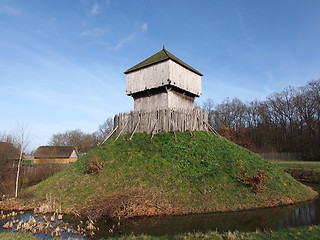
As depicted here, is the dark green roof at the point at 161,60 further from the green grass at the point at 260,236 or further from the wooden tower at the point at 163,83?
the green grass at the point at 260,236

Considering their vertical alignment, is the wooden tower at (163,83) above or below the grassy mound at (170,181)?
above

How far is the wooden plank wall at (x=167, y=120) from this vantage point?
1611 centimetres

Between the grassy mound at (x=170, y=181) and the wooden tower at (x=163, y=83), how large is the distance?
441cm

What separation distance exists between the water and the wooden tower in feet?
35.1

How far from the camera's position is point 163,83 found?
58.2ft

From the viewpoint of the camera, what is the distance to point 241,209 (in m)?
9.66

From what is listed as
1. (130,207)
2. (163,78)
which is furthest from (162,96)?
→ (130,207)

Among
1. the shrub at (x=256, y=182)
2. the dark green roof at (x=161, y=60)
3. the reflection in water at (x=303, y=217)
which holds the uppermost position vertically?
the dark green roof at (x=161, y=60)

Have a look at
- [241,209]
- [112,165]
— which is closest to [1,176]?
[112,165]

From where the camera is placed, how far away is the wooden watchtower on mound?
53.4ft

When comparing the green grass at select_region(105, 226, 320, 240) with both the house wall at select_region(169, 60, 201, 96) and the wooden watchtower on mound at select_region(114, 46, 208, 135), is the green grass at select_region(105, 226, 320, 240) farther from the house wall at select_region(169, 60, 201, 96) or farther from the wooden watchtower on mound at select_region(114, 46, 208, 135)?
the house wall at select_region(169, 60, 201, 96)

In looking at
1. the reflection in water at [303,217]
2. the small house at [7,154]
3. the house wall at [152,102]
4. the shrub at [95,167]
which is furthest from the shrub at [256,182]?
the small house at [7,154]

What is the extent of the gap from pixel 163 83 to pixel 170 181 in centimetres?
931

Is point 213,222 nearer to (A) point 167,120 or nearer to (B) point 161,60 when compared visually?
(A) point 167,120
